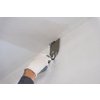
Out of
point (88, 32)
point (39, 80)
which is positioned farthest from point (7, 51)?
point (88, 32)

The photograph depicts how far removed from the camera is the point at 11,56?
1.52m

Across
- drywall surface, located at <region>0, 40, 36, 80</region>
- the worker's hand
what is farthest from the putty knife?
drywall surface, located at <region>0, 40, 36, 80</region>

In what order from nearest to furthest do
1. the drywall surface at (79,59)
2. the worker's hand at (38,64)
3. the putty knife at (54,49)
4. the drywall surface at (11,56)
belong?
the drywall surface at (79,59) < the worker's hand at (38,64) < the putty knife at (54,49) < the drywall surface at (11,56)

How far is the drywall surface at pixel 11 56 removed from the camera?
1.41 m

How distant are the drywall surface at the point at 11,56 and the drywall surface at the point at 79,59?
43 cm

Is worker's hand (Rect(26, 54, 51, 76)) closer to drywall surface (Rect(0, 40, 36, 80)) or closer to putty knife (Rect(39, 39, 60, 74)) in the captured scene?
putty knife (Rect(39, 39, 60, 74))

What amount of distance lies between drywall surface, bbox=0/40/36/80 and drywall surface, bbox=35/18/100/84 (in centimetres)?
43

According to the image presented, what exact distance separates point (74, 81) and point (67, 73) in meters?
0.10

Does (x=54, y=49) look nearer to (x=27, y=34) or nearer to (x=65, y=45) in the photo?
(x=65, y=45)

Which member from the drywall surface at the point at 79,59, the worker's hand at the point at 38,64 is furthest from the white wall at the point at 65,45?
the worker's hand at the point at 38,64

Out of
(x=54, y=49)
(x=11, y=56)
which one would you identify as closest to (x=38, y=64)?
(x=54, y=49)

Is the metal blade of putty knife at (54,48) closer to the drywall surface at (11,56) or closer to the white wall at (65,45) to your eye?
the white wall at (65,45)

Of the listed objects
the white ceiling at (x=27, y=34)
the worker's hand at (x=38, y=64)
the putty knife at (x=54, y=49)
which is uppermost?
the white ceiling at (x=27, y=34)
